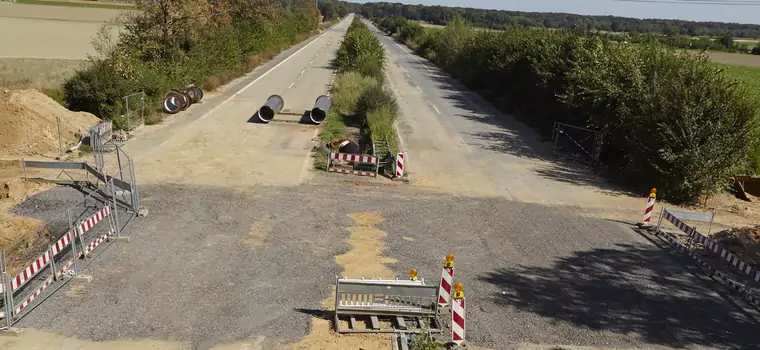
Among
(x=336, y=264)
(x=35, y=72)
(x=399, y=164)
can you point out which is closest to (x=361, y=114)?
(x=399, y=164)

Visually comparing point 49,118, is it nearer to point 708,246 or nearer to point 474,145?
point 474,145

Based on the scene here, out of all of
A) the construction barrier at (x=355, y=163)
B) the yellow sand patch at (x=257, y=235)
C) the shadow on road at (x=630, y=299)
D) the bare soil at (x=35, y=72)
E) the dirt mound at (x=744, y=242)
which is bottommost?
the shadow on road at (x=630, y=299)

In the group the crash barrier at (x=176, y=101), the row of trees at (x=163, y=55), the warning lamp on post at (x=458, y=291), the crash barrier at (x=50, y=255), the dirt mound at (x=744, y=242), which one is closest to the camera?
the warning lamp on post at (x=458, y=291)

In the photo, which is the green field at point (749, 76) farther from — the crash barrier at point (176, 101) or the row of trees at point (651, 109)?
the crash barrier at point (176, 101)

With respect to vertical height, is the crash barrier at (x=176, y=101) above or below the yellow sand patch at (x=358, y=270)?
above

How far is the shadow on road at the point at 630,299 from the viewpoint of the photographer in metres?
9.08

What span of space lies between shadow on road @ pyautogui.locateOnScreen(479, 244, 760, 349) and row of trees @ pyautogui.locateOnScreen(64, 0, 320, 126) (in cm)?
1661

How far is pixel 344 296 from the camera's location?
30.5 feet

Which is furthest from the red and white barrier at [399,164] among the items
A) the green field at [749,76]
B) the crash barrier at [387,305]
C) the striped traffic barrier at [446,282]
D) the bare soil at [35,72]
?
the bare soil at [35,72]

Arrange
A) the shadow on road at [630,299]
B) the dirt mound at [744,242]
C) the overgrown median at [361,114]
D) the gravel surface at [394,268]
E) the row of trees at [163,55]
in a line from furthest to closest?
1. the row of trees at [163,55]
2. the overgrown median at [361,114]
3. the dirt mound at [744,242]
4. the shadow on road at [630,299]
5. the gravel surface at [394,268]

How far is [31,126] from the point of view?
57.2 ft

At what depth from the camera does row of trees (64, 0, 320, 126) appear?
20.6 meters

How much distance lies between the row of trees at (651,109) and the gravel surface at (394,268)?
4041mm

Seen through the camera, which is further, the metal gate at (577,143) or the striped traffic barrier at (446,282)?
the metal gate at (577,143)
